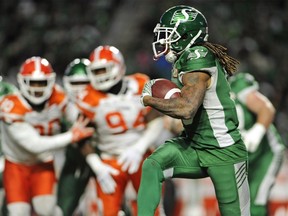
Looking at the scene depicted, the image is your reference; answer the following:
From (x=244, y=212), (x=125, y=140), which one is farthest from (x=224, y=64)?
(x=125, y=140)

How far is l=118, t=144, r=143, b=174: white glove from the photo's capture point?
6172 millimetres

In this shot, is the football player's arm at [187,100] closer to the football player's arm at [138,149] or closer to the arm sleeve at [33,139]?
the football player's arm at [138,149]

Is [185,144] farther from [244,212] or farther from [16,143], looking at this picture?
[16,143]

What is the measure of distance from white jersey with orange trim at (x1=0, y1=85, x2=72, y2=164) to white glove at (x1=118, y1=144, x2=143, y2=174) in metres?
0.43

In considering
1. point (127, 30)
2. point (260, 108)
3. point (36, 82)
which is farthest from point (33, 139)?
point (127, 30)

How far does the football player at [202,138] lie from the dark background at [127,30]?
6.00 metres

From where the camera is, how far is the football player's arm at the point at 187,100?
457 centimetres

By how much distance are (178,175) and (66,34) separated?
7230 millimetres

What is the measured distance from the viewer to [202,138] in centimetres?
491

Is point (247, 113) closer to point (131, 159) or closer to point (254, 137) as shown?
point (254, 137)

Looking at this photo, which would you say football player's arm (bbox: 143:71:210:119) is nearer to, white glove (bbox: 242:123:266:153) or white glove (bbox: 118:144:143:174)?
white glove (bbox: 118:144:143:174)

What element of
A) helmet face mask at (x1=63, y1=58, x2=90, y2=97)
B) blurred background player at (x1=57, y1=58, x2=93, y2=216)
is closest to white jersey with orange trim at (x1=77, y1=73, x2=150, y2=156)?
blurred background player at (x1=57, y1=58, x2=93, y2=216)

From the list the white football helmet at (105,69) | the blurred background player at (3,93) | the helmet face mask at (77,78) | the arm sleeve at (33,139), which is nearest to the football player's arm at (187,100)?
the white football helmet at (105,69)

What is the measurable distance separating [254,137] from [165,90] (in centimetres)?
181
